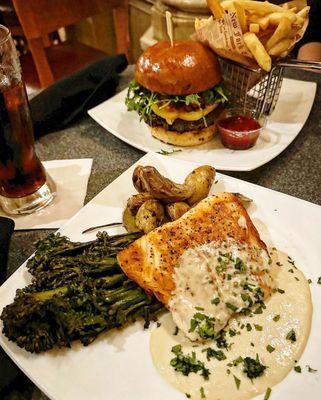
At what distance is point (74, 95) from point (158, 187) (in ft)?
3.99

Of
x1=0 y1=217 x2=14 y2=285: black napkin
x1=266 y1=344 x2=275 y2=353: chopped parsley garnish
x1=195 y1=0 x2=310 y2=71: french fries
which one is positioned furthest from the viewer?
x1=195 y1=0 x2=310 y2=71: french fries

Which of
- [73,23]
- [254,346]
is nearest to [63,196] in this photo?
[254,346]

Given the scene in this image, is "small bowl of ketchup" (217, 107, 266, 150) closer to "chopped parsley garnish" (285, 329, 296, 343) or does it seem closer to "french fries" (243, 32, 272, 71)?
"french fries" (243, 32, 272, 71)

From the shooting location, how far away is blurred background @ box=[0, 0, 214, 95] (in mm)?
3112

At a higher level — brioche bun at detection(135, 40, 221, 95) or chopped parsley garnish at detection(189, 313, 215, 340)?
brioche bun at detection(135, 40, 221, 95)

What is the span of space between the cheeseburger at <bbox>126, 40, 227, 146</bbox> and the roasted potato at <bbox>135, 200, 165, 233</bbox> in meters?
0.73

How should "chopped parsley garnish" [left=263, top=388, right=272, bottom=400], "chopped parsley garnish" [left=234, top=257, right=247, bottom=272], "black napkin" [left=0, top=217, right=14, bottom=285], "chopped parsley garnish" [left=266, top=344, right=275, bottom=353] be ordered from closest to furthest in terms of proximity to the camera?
"chopped parsley garnish" [left=263, top=388, right=272, bottom=400] → "chopped parsley garnish" [left=266, top=344, right=275, bottom=353] → "chopped parsley garnish" [left=234, top=257, right=247, bottom=272] → "black napkin" [left=0, top=217, right=14, bottom=285]

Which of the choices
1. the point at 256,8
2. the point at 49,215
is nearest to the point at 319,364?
the point at 49,215

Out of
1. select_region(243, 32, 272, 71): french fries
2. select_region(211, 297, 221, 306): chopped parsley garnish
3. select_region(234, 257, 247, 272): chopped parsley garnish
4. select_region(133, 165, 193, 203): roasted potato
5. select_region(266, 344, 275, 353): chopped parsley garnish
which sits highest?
select_region(243, 32, 272, 71): french fries

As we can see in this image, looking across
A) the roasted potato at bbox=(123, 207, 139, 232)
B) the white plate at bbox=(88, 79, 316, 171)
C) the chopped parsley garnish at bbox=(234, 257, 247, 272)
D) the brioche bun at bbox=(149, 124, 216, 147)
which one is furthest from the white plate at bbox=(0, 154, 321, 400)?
the brioche bun at bbox=(149, 124, 216, 147)

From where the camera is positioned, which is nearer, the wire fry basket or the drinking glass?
the drinking glass

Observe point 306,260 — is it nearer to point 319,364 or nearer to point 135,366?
point 319,364

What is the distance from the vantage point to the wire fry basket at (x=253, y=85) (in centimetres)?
Answer: 210

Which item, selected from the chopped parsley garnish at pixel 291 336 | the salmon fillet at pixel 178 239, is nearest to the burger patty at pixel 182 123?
the salmon fillet at pixel 178 239
